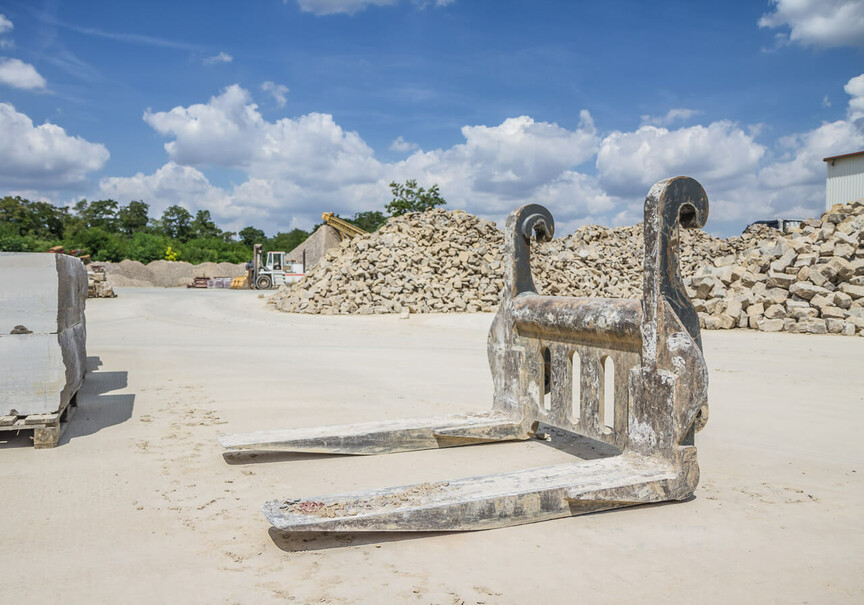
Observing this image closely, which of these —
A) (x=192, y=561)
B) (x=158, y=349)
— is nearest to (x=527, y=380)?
(x=192, y=561)

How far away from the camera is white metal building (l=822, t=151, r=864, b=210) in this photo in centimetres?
2191


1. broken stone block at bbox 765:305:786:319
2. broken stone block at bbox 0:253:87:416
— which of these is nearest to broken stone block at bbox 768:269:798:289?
broken stone block at bbox 765:305:786:319

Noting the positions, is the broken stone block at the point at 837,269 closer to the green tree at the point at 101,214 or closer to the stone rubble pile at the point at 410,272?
the stone rubble pile at the point at 410,272

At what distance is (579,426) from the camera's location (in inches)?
150

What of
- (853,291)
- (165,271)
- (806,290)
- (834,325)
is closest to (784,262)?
(806,290)

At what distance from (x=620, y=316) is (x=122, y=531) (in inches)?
107

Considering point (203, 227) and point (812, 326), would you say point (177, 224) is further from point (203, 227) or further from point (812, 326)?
point (812, 326)

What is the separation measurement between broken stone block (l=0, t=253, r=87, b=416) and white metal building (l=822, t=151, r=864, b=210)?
965 inches

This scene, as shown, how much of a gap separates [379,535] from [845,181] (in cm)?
2516

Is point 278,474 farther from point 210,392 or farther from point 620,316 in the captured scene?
point 210,392

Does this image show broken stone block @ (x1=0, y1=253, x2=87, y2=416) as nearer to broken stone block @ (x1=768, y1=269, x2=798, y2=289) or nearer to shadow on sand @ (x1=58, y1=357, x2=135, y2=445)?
shadow on sand @ (x1=58, y1=357, x2=135, y2=445)

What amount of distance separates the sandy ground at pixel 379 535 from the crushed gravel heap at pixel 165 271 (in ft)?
133

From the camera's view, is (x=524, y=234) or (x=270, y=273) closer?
(x=524, y=234)

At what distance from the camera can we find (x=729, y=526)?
117 inches
